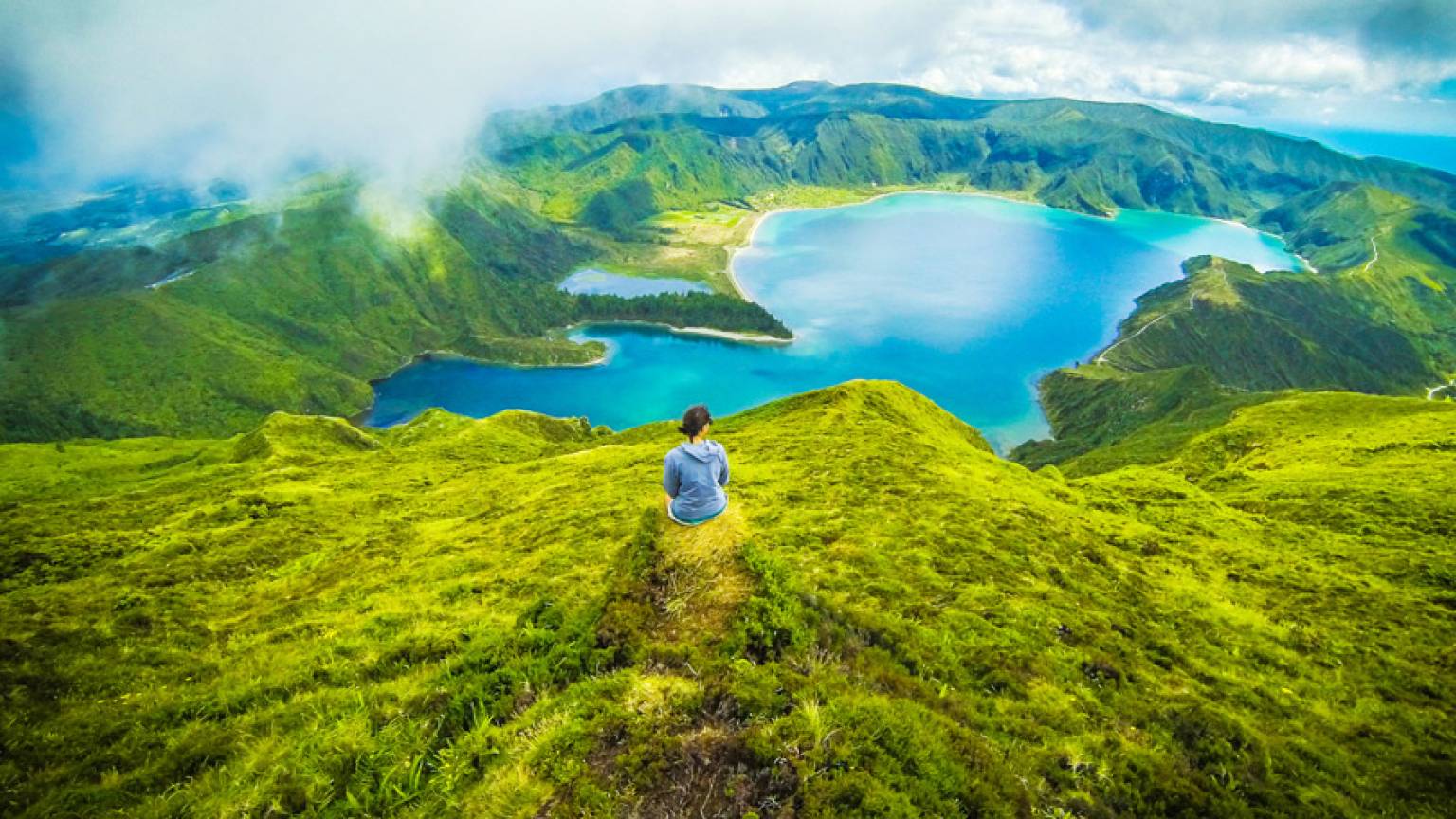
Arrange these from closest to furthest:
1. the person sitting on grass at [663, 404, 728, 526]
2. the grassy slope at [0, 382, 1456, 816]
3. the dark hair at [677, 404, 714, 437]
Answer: the grassy slope at [0, 382, 1456, 816]
the dark hair at [677, 404, 714, 437]
the person sitting on grass at [663, 404, 728, 526]

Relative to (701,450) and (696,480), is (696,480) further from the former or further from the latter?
(701,450)

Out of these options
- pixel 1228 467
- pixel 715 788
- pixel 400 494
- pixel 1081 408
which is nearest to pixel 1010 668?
pixel 715 788

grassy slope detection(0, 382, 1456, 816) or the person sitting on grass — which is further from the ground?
the person sitting on grass

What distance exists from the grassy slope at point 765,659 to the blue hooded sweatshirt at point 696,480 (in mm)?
709

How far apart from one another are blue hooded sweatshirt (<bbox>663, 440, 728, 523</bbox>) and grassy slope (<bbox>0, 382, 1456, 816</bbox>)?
2.33ft

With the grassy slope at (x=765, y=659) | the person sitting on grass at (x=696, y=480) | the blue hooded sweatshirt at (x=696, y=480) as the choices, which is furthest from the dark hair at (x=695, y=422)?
the grassy slope at (x=765, y=659)

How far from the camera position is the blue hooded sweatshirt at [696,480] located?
1330cm

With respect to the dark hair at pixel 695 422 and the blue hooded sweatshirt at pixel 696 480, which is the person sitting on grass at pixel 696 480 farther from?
the dark hair at pixel 695 422

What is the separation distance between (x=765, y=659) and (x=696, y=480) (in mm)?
4204

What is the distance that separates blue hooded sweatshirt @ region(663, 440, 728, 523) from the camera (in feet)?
43.7

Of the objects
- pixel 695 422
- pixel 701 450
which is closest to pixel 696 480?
pixel 701 450

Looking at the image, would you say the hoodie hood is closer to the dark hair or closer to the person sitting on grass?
the person sitting on grass

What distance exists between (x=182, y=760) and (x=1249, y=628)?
29667 mm

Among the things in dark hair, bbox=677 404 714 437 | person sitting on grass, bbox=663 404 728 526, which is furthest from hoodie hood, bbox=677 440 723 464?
dark hair, bbox=677 404 714 437
